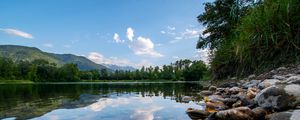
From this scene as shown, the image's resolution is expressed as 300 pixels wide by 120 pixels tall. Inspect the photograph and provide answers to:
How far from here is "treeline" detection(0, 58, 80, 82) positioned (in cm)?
11381

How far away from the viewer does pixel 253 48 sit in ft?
28.7

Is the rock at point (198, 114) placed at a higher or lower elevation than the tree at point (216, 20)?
lower

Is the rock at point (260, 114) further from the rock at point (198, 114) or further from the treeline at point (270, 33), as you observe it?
the treeline at point (270, 33)

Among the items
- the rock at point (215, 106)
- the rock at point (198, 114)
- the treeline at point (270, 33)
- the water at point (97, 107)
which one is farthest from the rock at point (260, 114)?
the treeline at point (270, 33)

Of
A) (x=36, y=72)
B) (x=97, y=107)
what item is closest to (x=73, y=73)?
(x=36, y=72)

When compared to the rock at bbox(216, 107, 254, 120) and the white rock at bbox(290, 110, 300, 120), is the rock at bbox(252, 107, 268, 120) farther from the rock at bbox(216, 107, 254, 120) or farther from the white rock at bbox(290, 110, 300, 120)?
the white rock at bbox(290, 110, 300, 120)

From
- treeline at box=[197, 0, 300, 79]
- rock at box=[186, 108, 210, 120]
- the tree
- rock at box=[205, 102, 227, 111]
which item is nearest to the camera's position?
rock at box=[186, 108, 210, 120]

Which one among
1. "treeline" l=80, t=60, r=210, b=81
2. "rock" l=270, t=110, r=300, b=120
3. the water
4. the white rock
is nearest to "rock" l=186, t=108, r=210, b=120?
the water

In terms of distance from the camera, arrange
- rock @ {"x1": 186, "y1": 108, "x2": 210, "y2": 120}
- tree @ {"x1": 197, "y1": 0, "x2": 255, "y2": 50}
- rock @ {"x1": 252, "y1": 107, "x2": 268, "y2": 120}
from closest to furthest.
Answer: rock @ {"x1": 252, "y1": 107, "x2": 268, "y2": 120}
rock @ {"x1": 186, "y1": 108, "x2": 210, "y2": 120}
tree @ {"x1": 197, "y1": 0, "x2": 255, "y2": 50}

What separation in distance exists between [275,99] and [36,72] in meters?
129

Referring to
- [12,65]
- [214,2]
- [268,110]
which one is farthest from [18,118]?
[12,65]

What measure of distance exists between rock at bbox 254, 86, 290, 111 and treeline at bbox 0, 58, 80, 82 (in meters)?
120

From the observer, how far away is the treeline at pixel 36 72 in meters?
114

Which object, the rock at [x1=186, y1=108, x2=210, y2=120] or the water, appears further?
the water
